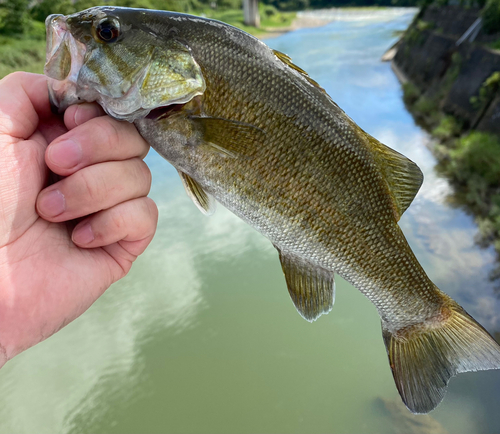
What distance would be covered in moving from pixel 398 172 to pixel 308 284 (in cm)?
69

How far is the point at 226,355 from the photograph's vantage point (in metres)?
5.80

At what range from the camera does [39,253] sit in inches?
66.4

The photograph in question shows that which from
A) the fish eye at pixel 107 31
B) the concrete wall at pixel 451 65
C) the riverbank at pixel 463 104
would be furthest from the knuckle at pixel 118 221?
the concrete wall at pixel 451 65

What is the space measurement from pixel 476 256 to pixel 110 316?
6757mm

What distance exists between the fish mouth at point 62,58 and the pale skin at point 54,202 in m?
0.10

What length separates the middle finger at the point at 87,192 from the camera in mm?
1601

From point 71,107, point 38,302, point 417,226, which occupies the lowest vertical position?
point 417,226

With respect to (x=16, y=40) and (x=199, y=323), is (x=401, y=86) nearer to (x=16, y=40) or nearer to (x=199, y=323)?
(x=199, y=323)

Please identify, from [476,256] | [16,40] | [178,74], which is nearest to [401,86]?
[476,256]

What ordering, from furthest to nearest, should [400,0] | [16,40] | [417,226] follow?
[400,0]
[16,40]
[417,226]

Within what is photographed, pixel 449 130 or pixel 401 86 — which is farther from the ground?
pixel 449 130

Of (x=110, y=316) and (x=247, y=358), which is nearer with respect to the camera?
(x=247, y=358)

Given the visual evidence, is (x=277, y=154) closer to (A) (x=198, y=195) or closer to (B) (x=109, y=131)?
(A) (x=198, y=195)

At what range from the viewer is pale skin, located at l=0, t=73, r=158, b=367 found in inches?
62.7
